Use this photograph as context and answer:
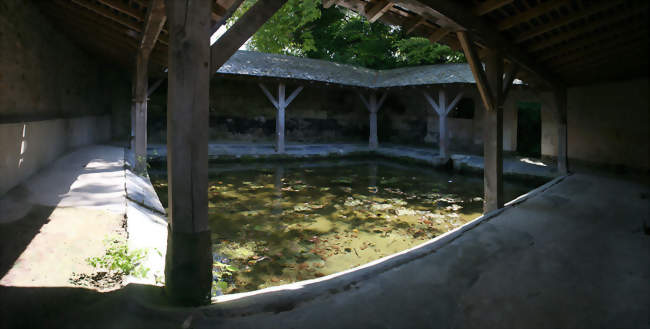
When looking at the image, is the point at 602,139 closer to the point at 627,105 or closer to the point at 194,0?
the point at 627,105

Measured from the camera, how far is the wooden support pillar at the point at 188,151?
7.50 ft

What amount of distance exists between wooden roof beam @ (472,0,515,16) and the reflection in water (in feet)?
9.76

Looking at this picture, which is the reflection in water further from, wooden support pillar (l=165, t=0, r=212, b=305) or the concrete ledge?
wooden support pillar (l=165, t=0, r=212, b=305)

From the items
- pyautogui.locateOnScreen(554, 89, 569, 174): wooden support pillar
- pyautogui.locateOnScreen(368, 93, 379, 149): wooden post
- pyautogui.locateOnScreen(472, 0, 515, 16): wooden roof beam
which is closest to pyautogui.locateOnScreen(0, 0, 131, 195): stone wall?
pyautogui.locateOnScreen(472, 0, 515, 16): wooden roof beam

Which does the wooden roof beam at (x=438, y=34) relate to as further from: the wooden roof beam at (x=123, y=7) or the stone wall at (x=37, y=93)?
the stone wall at (x=37, y=93)

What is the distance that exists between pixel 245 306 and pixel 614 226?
4.48 m

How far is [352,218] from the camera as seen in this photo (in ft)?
21.1

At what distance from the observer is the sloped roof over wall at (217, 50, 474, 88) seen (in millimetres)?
12023

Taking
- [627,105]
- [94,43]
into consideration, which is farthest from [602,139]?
[94,43]

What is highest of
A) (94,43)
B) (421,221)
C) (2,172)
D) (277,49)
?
(277,49)

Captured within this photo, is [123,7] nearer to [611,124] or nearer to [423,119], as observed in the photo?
[611,124]

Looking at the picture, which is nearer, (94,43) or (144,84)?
(144,84)

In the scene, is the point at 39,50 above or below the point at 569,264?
above

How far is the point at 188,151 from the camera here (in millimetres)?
2344
